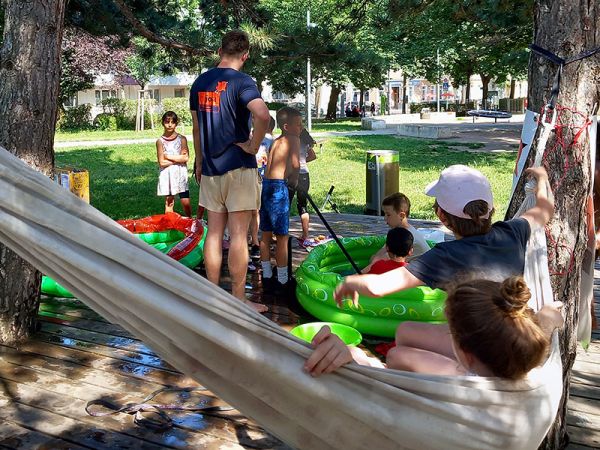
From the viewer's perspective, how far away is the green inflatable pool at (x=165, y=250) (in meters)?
5.21

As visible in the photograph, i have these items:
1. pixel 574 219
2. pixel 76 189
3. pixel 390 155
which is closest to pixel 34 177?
pixel 574 219

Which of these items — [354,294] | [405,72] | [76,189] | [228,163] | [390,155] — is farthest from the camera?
[405,72]

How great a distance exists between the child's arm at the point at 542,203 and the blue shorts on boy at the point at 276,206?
2.68 meters

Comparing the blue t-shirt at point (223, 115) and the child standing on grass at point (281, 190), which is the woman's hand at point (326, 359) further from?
the child standing on grass at point (281, 190)

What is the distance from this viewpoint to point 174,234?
6617mm

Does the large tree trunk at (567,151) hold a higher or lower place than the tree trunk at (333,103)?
lower

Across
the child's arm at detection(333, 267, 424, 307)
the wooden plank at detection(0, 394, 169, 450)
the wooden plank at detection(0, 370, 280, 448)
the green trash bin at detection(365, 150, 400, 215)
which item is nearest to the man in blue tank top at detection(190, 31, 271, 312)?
the wooden plank at detection(0, 370, 280, 448)

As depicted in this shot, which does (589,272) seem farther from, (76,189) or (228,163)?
(76,189)

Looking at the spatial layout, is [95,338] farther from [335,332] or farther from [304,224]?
[304,224]

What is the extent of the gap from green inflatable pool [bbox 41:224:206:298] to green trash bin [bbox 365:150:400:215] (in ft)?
10.7

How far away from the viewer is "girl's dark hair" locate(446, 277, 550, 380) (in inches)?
74.1

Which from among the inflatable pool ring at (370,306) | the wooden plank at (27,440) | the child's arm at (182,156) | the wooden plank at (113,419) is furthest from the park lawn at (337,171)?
the wooden plank at (27,440)

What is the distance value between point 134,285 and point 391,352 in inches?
46.4

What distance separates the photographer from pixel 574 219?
2.87 m
